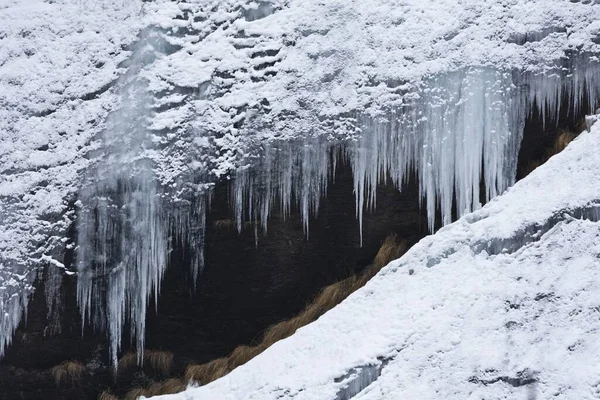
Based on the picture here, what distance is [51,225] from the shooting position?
9023 mm

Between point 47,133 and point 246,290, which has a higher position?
point 47,133

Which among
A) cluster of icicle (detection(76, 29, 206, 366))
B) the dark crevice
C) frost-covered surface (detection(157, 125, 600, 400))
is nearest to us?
frost-covered surface (detection(157, 125, 600, 400))

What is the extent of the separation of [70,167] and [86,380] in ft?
8.93

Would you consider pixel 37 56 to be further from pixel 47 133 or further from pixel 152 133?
pixel 152 133

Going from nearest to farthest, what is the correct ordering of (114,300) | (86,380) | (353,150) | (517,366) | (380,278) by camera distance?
(517,366) → (380,278) → (353,150) → (114,300) → (86,380)

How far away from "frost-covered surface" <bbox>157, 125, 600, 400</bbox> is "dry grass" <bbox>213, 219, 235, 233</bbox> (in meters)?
2.85

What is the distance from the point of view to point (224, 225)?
29.9 feet

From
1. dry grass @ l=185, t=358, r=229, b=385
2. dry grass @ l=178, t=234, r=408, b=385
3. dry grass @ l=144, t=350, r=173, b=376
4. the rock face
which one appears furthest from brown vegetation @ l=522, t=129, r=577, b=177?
dry grass @ l=144, t=350, r=173, b=376

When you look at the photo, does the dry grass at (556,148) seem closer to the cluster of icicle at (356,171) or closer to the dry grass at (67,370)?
the cluster of icicle at (356,171)

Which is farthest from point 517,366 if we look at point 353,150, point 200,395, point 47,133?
point 47,133

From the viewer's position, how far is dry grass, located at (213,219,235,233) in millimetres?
9065

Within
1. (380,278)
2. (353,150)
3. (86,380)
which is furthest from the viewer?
(86,380)

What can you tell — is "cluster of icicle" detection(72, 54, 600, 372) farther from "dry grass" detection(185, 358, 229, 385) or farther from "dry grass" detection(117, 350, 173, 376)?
"dry grass" detection(117, 350, 173, 376)

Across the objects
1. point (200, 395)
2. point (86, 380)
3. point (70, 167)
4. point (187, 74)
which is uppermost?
point (187, 74)
